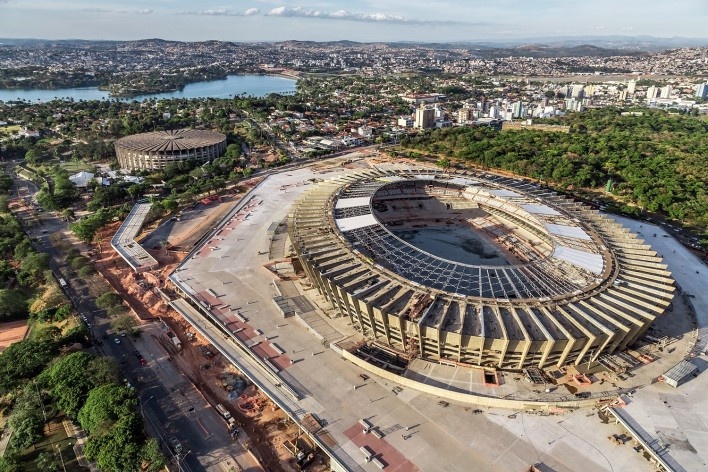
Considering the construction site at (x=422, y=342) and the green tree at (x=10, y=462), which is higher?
the construction site at (x=422, y=342)

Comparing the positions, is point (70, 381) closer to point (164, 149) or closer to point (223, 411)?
point (223, 411)

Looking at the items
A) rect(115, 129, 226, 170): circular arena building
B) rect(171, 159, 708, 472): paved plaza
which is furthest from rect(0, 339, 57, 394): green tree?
rect(115, 129, 226, 170): circular arena building

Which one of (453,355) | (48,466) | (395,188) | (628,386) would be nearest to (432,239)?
(395,188)

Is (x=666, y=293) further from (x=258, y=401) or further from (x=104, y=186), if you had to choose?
(x=104, y=186)

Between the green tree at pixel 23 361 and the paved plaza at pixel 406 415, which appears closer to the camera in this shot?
the paved plaza at pixel 406 415

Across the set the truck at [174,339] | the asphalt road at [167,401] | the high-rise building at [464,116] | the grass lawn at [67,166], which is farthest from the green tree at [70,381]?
the high-rise building at [464,116]

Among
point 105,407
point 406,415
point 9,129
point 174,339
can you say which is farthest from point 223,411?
point 9,129

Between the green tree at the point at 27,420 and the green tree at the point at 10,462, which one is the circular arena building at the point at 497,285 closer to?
the green tree at the point at 27,420

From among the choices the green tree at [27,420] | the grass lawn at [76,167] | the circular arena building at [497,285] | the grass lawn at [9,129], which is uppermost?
the grass lawn at [9,129]
